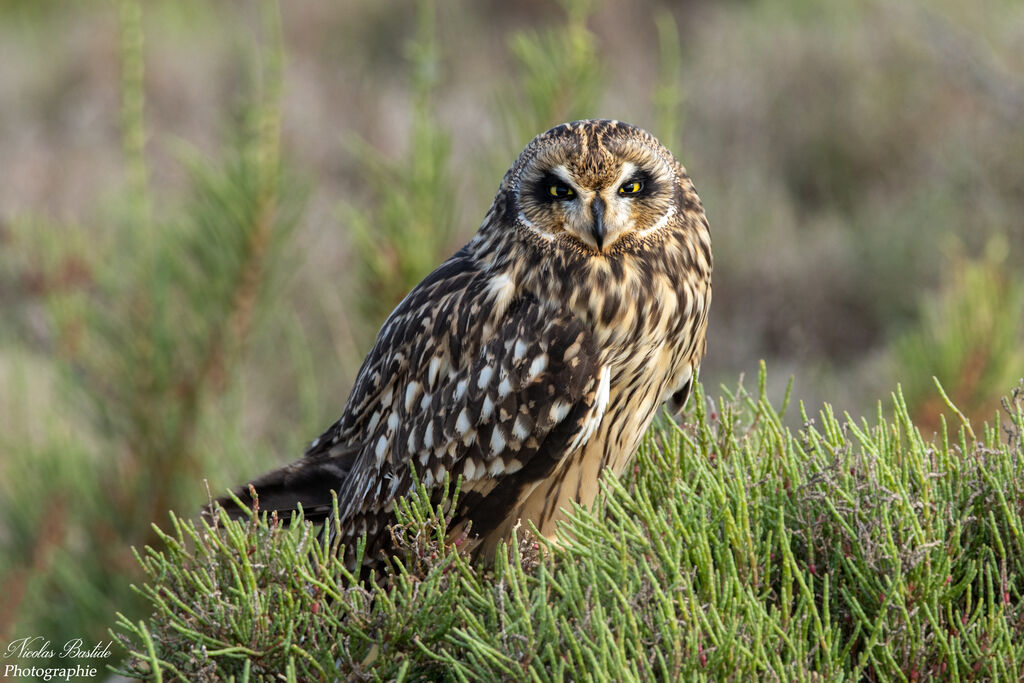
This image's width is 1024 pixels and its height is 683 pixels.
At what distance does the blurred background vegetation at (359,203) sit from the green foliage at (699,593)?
158cm

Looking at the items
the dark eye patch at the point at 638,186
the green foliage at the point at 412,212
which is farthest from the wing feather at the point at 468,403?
the green foliage at the point at 412,212

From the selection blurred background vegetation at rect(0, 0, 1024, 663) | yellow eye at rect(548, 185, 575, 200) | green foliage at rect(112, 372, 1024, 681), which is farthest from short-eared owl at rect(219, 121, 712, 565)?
blurred background vegetation at rect(0, 0, 1024, 663)

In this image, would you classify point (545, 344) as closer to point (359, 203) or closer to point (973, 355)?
point (973, 355)

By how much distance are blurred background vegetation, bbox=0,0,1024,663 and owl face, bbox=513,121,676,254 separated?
977mm

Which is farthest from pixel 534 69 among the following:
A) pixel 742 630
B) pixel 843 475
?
pixel 742 630

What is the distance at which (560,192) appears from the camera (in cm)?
220

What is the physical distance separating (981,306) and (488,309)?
2153mm

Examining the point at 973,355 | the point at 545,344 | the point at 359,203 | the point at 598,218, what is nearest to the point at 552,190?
the point at 598,218

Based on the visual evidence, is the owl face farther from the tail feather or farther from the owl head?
the tail feather

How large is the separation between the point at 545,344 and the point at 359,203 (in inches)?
→ 255

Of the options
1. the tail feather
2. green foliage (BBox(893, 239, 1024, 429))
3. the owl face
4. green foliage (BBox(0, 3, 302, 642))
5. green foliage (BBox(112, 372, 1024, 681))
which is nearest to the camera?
green foliage (BBox(112, 372, 1024, 681))

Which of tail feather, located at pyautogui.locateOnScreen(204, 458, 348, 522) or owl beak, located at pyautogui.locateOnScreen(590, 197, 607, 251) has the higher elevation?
owl beak, located at pyautogui.locateOnScreen(590, 197, 607, 251)

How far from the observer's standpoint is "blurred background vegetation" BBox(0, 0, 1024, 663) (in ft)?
11.0

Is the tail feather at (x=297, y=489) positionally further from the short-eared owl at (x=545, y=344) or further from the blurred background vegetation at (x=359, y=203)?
the blurred background vegetation at (x=359, y=203)
